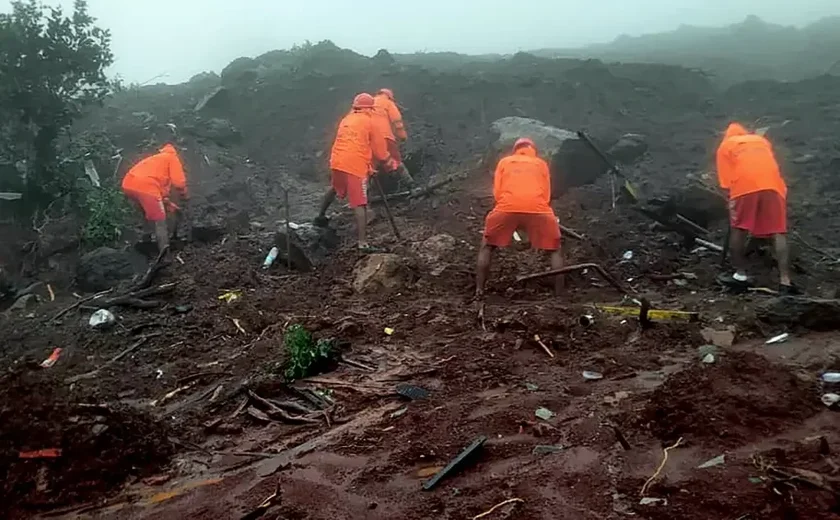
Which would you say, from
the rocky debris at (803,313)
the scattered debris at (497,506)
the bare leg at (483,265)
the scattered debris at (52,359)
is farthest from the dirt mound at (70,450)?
the rocky debris at (803,313)

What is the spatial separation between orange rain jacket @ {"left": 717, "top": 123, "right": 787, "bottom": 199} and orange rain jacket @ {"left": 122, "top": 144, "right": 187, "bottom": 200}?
20.0 ft

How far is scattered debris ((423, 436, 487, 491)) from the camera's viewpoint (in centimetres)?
359

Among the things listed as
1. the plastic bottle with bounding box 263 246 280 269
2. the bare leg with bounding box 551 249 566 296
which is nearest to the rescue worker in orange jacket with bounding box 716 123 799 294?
the bare leg with bounding box 551 249 566 296

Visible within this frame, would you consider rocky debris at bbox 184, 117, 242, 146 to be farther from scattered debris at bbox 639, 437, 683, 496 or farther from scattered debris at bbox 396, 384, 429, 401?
scattered debris at bbox 639, 437, 683, 496

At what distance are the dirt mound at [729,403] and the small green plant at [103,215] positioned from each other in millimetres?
7890

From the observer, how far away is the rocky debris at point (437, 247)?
7957 millimetres

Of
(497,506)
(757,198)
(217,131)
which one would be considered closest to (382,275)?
(757,198)

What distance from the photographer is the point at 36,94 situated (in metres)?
10.3

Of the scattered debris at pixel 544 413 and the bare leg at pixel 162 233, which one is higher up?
the bare leg at pixel 162 233

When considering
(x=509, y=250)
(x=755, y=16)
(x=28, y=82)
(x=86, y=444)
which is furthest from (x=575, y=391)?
(x=755, y=16)

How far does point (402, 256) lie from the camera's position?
7742mm

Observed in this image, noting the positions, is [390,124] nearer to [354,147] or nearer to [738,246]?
[354,147]

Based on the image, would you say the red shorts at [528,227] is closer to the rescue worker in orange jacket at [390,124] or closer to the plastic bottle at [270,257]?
the plastic bottle at [270,257]

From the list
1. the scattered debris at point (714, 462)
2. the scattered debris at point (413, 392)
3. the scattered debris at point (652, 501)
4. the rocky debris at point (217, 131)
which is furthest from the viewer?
the rocky debris at point (217, 131)
